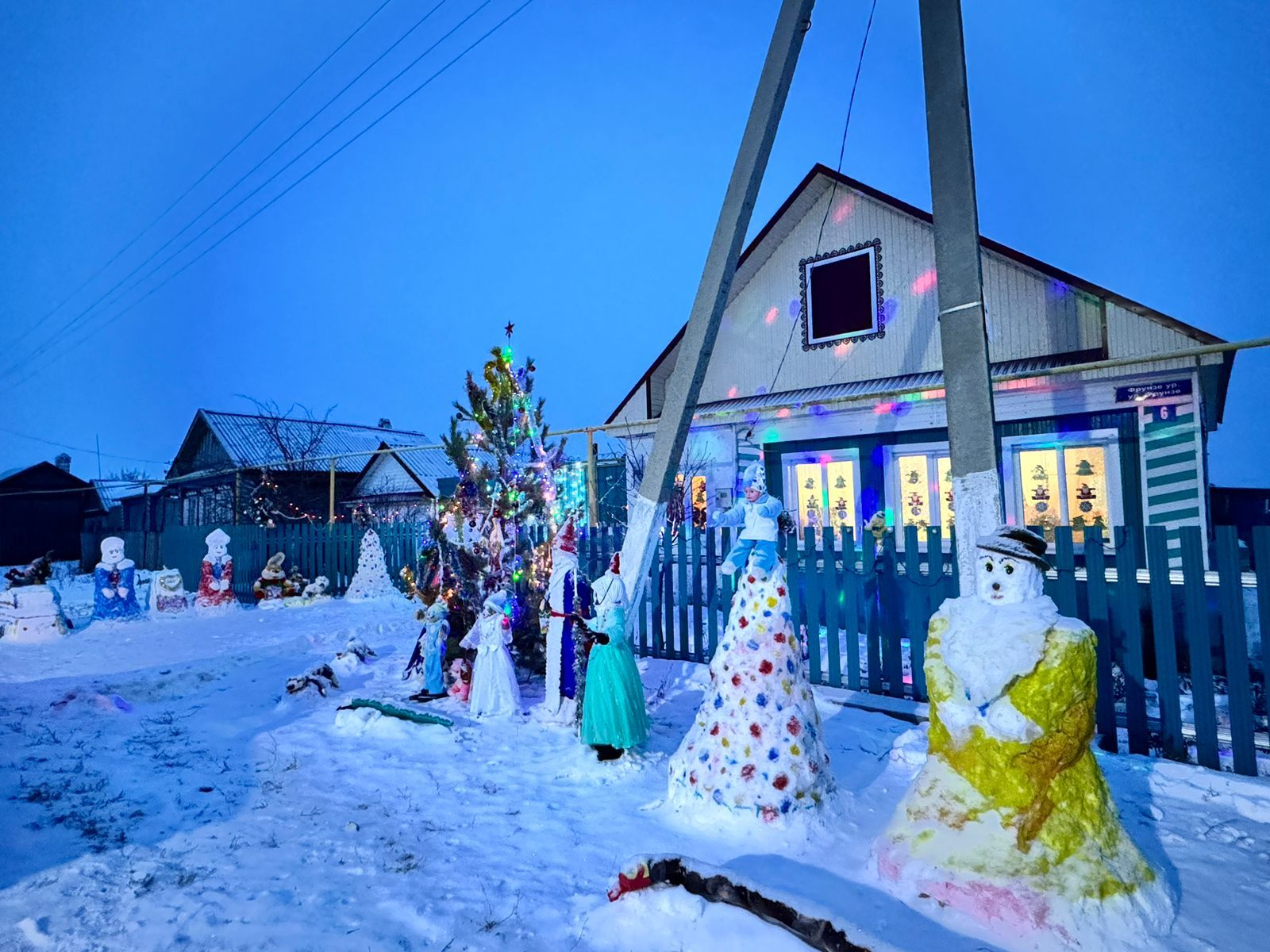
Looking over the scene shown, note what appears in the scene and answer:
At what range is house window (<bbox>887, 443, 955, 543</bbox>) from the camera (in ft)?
37.9

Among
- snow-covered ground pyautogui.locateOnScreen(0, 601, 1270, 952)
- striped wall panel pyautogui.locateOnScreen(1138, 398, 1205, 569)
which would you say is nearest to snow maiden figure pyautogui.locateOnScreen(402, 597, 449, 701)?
snow-covered ground pyautogui.locateOnScreen(0, 601, 1270, 952)

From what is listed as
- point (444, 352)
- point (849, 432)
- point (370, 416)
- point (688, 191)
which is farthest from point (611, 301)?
point (849, 432)

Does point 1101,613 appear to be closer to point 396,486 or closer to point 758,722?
point 758,722

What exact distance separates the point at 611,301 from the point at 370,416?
72586 millimetres

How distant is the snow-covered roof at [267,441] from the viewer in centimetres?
2455

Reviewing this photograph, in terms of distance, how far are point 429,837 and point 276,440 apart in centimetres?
2546

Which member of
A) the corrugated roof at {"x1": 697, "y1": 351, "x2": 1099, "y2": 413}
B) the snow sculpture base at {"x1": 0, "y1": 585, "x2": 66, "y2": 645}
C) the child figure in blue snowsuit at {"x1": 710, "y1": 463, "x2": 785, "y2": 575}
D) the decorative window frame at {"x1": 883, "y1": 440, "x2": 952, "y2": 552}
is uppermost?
the corrugated roof at {"x1": 697, "y1": 351, "x2": 1099, "y2": 413}

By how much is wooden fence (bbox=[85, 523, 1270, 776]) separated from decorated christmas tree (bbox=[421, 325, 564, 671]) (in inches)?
17.4

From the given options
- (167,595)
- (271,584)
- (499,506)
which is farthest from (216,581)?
(499,506)

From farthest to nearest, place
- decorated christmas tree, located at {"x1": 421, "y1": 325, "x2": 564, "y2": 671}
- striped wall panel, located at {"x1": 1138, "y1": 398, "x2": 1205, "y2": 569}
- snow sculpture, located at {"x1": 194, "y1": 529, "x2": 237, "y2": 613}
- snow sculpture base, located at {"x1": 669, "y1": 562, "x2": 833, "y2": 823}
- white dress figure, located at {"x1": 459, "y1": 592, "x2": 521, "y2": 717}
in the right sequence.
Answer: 1. snow sculpture, located at {"x1": 194, "y1": 529, "x2": 237, "y2": 613}
2. striped wall panel, located at {"x1": 1138, "y1": 398, "x2": 1205, "y2": 569}
3. decorated christmas tree, located at {"x1": 421, "y1": 325, "x2": 564, "y2": 671}
4. white dress figure, located at {"x1": 459, "y1": 592, "x2": 521, "y2": 717}
5. snow sculpture base, located at {"x1": 669, "y1": 562, "x2": 833, "y2": 823}

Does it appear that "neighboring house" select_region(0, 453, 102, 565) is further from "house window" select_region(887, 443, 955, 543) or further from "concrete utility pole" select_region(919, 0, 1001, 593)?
"concrete utility pole" select_region(919, 0, 1001, 593)

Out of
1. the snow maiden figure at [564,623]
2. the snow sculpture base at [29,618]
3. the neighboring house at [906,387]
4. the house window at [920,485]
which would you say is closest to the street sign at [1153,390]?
the neighboring house at [906,387]

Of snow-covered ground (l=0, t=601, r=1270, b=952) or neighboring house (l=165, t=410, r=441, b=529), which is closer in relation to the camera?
snow-covered ground (l=0, t=601, r=1270, b=952)

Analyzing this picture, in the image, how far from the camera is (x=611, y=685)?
493 cm
